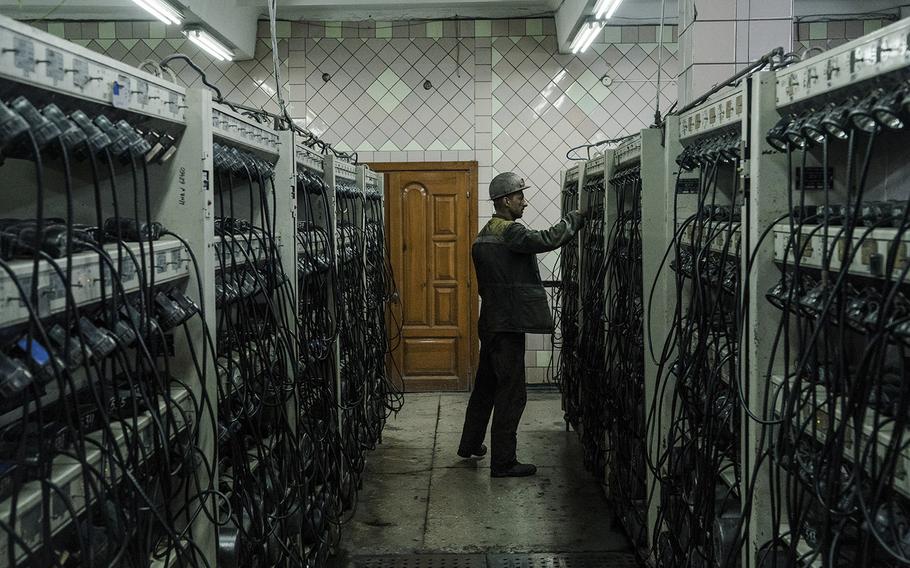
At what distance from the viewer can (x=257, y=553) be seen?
3184 mm

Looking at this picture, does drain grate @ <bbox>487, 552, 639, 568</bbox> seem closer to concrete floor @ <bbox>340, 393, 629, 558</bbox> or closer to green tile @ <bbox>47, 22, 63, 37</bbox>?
concrete floor @ <bbox>340, 393, 629, 558</bbox>

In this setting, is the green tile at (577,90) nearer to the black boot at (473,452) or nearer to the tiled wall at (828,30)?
the tiled wall at (828,30)

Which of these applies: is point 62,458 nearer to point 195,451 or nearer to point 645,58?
point 195,451

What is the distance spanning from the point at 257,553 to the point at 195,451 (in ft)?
2.82

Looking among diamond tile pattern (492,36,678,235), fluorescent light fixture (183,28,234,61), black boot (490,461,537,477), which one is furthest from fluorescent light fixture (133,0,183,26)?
black boot (490,461,537,477)

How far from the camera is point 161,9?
5.61m

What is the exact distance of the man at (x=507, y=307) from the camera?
552 centimetres

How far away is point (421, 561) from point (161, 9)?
382cm

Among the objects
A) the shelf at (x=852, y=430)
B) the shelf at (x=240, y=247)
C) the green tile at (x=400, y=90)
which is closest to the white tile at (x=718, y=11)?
the shelf at (x=852, y=430)

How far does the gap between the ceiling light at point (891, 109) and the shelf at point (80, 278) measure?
64.0 inches

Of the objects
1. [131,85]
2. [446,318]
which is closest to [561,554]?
[131,85]

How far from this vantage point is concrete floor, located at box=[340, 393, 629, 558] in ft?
15.4

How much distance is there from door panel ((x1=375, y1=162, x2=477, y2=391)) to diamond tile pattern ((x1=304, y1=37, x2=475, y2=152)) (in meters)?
0.35

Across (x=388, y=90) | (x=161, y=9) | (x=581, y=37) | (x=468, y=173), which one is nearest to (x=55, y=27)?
(x=161, y=9)
